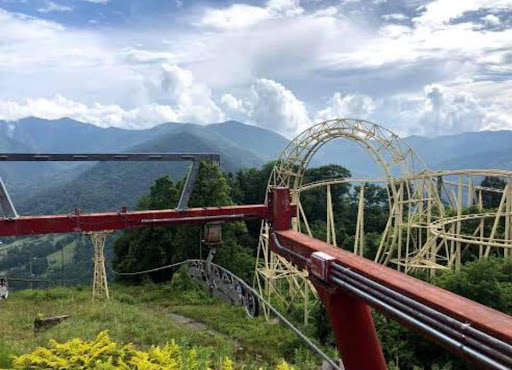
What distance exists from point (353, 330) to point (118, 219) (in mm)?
3203

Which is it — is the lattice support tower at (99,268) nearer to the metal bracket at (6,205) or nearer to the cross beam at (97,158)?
the cross beam at (97,158)

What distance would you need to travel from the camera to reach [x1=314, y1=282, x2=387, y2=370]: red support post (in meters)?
3.34

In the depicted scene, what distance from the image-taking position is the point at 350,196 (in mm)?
43125

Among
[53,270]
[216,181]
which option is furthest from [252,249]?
[53,270]

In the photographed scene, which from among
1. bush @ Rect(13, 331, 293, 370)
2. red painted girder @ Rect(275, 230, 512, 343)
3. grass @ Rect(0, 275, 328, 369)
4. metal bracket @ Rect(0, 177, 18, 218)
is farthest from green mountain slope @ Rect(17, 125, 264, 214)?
red painted girder @ Rect(275, 230, 512, 343)

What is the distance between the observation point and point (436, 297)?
2500 millimetres

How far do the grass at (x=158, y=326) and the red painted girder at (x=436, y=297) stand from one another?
13.4 ft

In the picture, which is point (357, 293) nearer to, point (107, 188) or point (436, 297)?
point (436, 297)

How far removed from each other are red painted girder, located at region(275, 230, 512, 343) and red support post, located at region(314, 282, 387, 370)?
12.5 inches

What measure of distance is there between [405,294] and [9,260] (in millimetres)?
101815

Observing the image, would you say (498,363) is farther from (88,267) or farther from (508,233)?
(88,267)

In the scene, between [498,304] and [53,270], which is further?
[53,270]

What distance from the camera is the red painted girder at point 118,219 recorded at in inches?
189

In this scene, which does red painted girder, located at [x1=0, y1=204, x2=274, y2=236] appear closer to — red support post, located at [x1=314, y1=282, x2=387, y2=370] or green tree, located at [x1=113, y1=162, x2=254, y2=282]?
red support post, located at [x1=314, y1=282, x2=387, y2=370]
